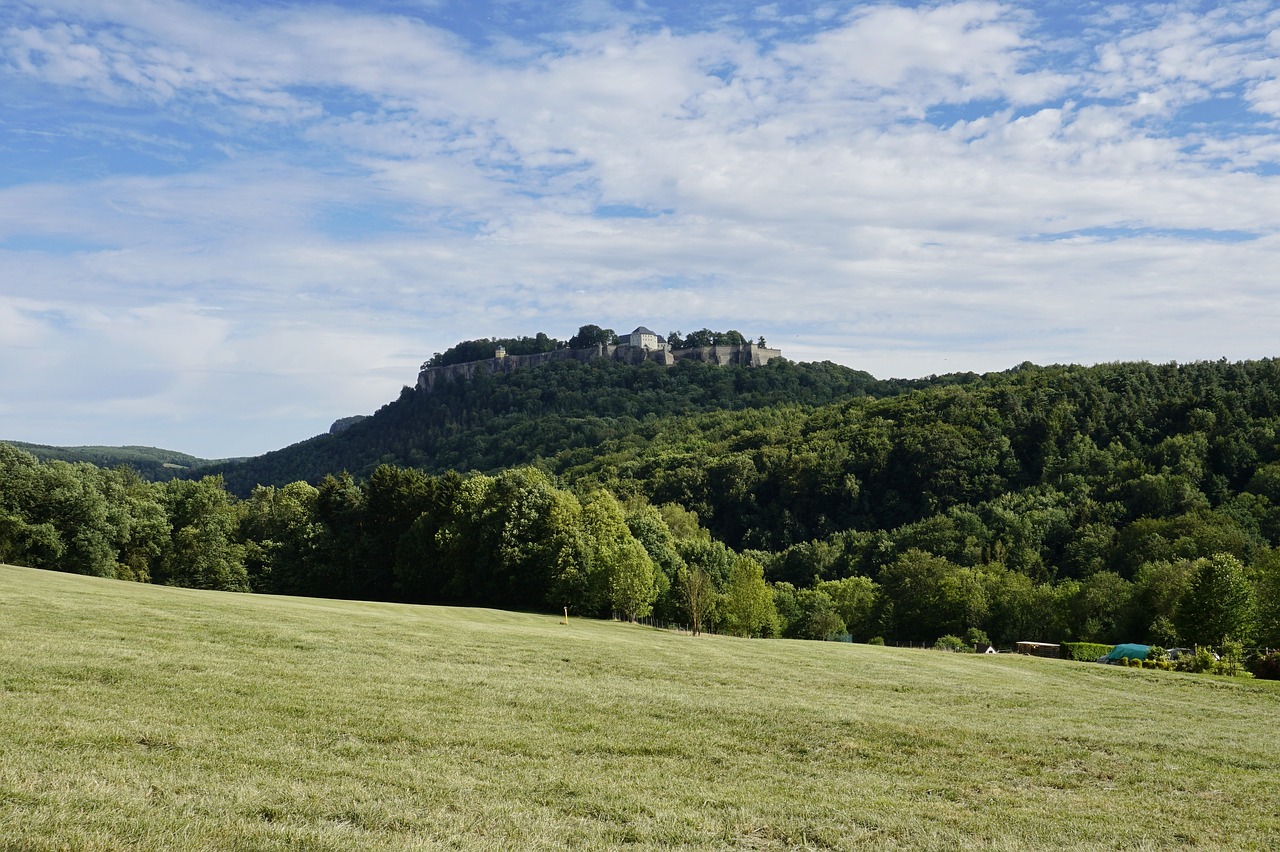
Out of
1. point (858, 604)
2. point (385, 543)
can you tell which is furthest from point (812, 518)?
point (385, 543)

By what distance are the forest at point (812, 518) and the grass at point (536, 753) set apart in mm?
36496

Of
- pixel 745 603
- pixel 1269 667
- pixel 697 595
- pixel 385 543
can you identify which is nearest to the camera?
pixel 1269 667

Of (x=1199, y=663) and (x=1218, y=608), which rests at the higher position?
(x=1218, y=608)

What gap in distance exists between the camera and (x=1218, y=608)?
2002 inches

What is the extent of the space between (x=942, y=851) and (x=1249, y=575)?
6769 cm

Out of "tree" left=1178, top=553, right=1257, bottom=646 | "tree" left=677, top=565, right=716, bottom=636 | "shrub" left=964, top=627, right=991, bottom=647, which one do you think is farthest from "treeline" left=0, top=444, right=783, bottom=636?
"tree" left=1178, top=553, right=1257, bottom=646

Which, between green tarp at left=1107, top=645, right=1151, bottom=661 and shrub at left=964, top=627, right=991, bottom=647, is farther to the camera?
shrub at left=964, top=627, right=991, bottom=647

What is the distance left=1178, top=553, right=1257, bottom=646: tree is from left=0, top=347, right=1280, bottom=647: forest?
0.57 ft

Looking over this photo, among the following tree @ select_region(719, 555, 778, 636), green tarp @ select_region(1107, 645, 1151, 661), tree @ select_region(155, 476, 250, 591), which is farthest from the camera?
tree @ select_region(719, 555, 778, 636)

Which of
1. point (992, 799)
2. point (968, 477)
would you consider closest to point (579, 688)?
point (992, 799)

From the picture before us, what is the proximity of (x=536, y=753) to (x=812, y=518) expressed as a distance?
133275 mm

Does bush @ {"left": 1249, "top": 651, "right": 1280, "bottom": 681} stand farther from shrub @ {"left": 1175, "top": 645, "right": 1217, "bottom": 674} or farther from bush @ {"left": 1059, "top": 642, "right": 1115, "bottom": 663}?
bush @ {"left": 1059, "top": 642, "right": 1115, "bottom": 663}

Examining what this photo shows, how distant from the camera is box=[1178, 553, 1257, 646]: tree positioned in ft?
166

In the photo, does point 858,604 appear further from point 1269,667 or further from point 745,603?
point 1269,667
